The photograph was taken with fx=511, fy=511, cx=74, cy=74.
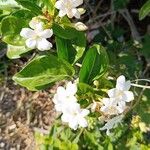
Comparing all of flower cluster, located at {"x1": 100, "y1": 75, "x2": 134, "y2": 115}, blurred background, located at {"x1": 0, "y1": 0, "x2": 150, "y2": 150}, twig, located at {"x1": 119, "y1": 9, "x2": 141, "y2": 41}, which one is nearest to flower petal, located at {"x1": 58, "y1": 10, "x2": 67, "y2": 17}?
flower cluster, located at {"x1": 100, "y1": 75, "x2": 134, "y2": 115}

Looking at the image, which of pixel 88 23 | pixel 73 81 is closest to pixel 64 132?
pixel 88 23

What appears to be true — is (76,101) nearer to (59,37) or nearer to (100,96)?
(100,96)

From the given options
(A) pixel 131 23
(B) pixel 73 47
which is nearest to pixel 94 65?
(B) pixel 73 47

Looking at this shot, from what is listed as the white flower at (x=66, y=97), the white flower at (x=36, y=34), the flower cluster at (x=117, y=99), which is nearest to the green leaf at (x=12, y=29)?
the white flower at (x=36, y=34)

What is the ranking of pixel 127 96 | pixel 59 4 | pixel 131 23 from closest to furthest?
1. pixel 59 4
2. pixel 127 96
3. pixel 131 23

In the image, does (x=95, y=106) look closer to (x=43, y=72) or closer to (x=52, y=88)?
(x=43, y=72)

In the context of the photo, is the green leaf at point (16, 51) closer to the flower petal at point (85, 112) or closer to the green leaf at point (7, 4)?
the green leaf at point (7, 4)
